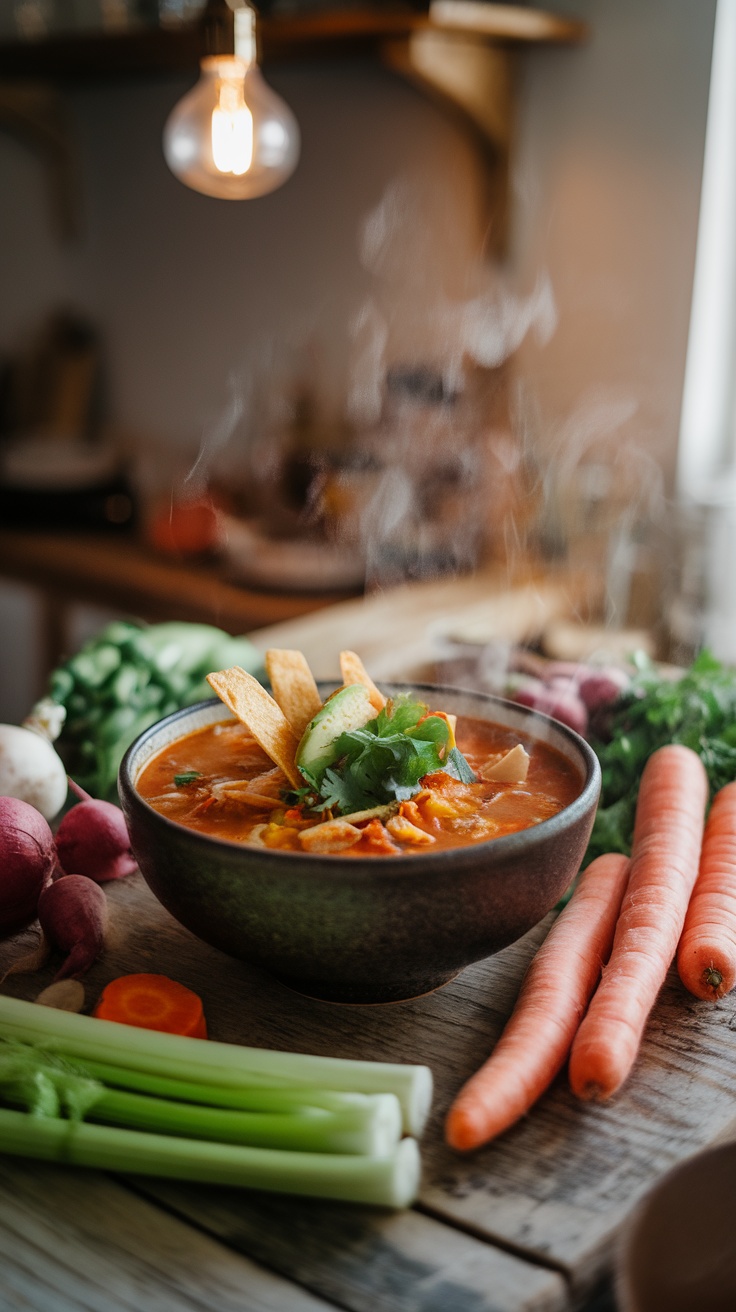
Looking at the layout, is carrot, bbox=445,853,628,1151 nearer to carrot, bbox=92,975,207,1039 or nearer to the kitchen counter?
carrot, bbox=92,975,207,1039

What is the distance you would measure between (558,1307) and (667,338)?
2.44 meters

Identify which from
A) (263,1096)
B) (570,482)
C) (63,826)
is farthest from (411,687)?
(570,482)

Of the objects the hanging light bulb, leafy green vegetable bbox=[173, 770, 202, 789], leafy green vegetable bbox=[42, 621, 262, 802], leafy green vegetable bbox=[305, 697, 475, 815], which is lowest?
leafy green vegetable bbox=[42, 621, 262, 802]

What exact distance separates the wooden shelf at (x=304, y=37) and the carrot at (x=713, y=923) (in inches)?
59.9

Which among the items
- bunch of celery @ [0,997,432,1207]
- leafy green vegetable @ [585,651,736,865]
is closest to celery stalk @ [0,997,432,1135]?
bunch of celery @ [0,997,432,1207]

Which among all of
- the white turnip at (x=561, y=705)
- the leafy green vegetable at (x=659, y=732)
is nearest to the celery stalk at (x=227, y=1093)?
the leafy green vegetable at (x=659, y=732)

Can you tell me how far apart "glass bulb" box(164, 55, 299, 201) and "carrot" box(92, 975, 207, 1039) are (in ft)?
4.88

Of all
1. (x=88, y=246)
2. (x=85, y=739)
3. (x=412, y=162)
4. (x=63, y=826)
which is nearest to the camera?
(x=63, y=826)

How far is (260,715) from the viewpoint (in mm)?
1035

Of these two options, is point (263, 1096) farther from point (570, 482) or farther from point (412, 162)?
point (412, 162)

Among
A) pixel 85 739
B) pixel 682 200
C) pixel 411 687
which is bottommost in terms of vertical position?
pixel 85 739

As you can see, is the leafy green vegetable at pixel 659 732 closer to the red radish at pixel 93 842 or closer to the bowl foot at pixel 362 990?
the bowl foot at pixel 362 990

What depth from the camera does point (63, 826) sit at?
1202 mm

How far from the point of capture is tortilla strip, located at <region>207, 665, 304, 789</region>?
101 cm
